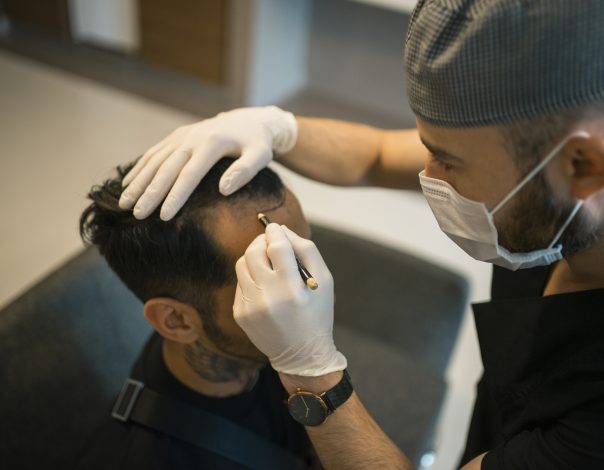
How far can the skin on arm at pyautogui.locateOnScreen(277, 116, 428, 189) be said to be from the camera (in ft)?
4.26

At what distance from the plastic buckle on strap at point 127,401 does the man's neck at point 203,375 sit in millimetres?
72

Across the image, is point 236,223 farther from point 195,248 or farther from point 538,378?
point 538,378

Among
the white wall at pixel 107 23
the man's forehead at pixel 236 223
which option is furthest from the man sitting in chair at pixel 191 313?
the white wall at pixel 107 23

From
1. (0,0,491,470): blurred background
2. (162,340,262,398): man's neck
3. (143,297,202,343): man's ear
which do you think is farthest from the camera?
(0,0,491,470): blurred background

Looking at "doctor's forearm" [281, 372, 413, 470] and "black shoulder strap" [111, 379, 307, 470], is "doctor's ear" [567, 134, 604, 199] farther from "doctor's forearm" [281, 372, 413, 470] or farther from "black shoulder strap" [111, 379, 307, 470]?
"black shoulder strap" [111, 379, 307, 470]

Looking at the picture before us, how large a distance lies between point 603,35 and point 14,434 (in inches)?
44.9

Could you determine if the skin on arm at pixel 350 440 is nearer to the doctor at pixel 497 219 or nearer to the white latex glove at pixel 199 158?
the doctor at pixel 497 219

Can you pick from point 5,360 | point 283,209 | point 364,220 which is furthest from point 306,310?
point 364,220

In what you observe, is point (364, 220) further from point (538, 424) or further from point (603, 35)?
point (603, 35)

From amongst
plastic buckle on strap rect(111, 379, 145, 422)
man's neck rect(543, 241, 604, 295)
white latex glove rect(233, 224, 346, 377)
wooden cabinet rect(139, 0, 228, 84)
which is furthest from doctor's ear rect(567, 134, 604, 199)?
wooden cabinet rect(139, 0, 228, 84)

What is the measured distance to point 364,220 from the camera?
2.82 m

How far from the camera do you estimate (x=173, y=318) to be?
1.04 m

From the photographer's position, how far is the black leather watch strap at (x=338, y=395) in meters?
0.92

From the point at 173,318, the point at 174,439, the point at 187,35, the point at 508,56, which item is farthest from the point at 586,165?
the point at 187,35
